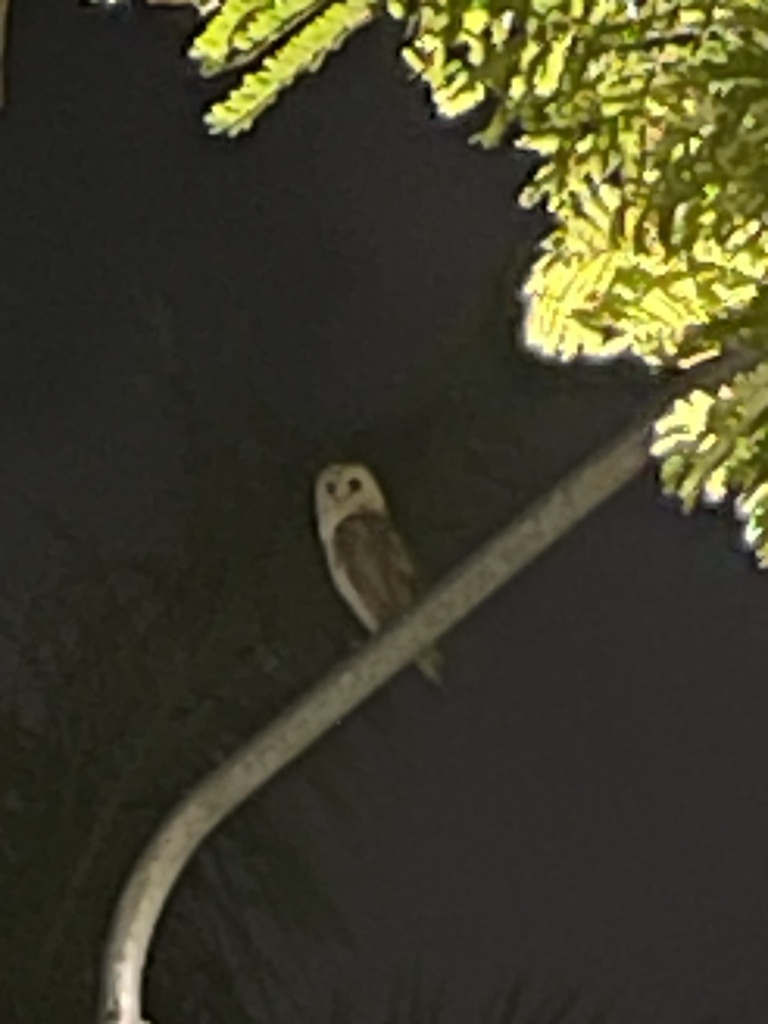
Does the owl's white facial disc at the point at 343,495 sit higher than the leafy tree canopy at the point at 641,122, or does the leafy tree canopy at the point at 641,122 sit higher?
the owl's white facial disc at the point at 343,495

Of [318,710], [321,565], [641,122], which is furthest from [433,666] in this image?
[641,122]

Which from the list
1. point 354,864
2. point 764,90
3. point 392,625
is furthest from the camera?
point 354,864

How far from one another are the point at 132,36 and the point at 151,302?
8.2 inches

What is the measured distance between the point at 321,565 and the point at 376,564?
3.3 inches

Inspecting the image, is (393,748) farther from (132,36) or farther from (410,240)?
(132,36)

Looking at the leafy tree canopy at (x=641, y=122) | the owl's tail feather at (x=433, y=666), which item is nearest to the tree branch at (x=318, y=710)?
the leafy tree canopy at (x=641, y=122)

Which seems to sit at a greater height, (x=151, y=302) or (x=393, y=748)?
(x=151, y=302)

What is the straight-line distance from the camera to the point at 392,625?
0.65 meters

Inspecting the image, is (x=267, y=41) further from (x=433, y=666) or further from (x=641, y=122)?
(x=433, y=666)

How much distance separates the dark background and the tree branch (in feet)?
2.37

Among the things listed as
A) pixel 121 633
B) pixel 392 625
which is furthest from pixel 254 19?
pixel 121 633

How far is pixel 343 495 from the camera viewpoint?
1401mm

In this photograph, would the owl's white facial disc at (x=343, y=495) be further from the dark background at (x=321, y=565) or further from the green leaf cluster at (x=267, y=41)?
the green leaf cluster at (x=267, y=41)

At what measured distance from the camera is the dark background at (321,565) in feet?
4.59
